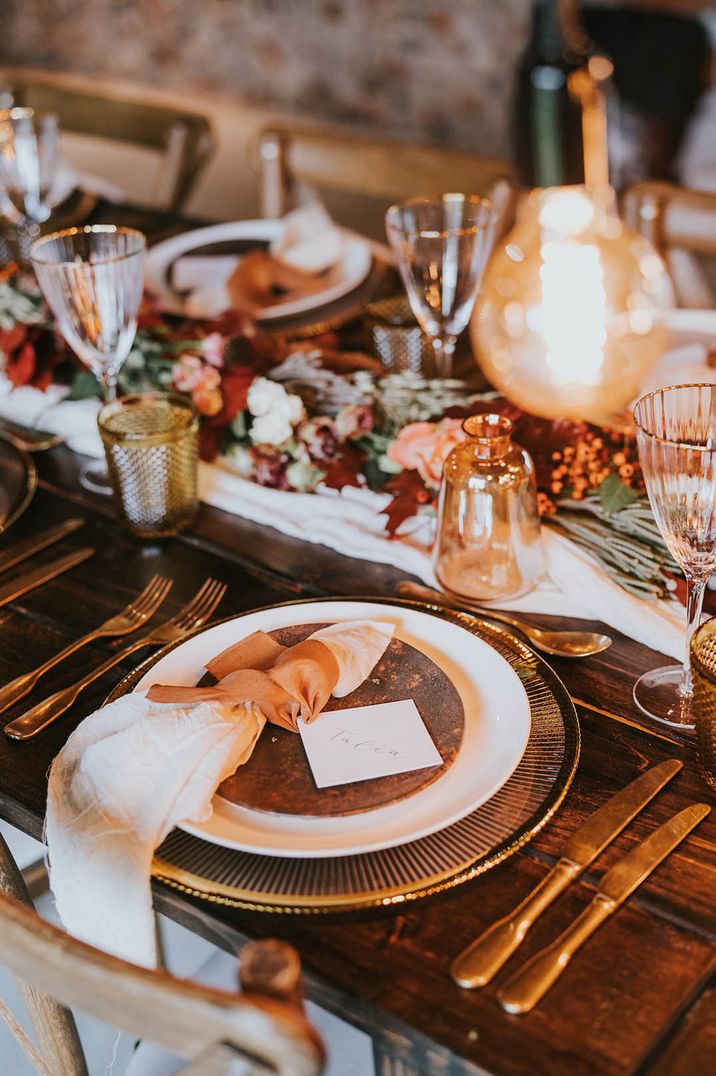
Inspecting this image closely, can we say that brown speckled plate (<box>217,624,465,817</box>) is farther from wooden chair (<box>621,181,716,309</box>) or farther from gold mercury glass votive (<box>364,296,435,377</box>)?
wooden chair (<box>621,181,716,309</box>)

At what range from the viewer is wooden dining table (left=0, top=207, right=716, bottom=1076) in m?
0.58

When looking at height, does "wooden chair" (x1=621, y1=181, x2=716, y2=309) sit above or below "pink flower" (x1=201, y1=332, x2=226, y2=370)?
above

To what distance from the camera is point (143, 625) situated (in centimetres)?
95

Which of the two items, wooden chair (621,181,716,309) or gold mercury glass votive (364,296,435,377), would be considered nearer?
gold mercury glass votive (364,296,435,377)

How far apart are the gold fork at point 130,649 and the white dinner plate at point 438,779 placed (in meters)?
0.05

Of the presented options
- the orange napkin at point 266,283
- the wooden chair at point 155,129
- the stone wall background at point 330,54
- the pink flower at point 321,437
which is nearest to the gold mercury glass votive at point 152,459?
the pink flower at point 321,437

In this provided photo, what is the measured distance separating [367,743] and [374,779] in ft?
0.12

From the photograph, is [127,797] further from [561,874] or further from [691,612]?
[691,612]

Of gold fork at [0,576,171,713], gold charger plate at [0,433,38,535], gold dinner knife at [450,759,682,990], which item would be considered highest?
gold dinner knife at [450,759,682,990]

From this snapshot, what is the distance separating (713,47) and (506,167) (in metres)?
1.75

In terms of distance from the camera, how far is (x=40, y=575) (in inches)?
40.7

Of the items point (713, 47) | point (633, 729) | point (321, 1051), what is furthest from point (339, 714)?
point (713, 47)

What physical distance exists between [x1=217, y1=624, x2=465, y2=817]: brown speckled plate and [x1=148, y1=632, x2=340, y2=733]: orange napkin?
2cm

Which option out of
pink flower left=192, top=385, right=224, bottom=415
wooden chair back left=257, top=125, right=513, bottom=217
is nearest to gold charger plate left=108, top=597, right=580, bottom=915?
pink flower left=192, top=385, right=224, bottom=415
